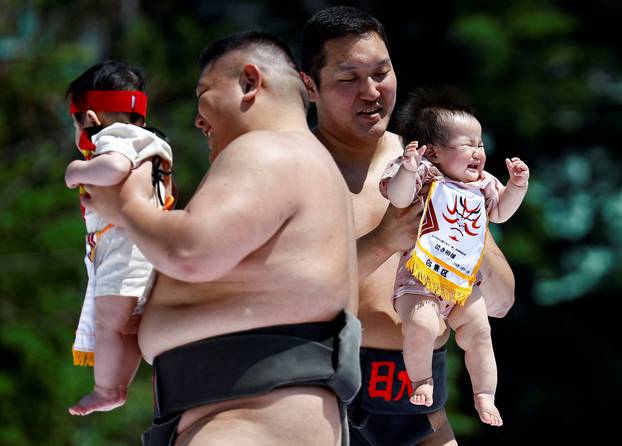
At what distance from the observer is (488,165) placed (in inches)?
453

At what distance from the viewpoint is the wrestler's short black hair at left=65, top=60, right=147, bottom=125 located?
10.3 feet

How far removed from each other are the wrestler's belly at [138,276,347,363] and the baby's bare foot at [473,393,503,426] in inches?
29.2

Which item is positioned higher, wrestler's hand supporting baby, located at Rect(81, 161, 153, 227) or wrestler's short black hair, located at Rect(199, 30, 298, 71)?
wrestler's short black hair, located at Rect(199, 30, 298, 71)

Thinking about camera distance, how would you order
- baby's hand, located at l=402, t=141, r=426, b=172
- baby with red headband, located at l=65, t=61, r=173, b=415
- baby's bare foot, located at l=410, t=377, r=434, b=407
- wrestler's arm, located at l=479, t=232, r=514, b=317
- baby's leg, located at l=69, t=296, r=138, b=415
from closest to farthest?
1. baby with red headband, located at l=65, t=61, r=173, b=415
2. baby's leg, located at l=69, t=296, r=138, b=415
3. baby's hand, located at l=402, t=141, r=426, b=172
4. baby's bare foot, located at l=410, t=377, r=434, b=407
5. wrestler's arm, located at l=479, t=232, r=514, b=317

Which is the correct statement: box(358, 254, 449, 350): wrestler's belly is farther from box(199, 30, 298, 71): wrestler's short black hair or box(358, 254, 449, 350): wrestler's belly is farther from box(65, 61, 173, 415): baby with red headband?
box(199, 30, 298, 71): wrestler's short black hair

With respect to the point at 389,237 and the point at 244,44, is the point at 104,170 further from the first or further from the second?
the point at 389,237

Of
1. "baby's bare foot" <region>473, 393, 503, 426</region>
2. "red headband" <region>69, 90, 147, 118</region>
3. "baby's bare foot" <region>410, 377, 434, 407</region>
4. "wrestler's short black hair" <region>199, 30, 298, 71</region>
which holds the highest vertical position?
"wrestler's short black hair" <region>199, 30, 298, 71</region>

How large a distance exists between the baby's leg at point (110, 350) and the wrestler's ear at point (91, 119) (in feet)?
1.48

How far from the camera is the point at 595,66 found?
1226cm

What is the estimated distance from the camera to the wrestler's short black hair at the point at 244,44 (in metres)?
2.89

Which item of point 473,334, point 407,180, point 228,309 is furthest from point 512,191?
point 228,309

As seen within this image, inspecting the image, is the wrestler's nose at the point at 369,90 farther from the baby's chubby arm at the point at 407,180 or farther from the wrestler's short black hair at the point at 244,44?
the wrestler's short black hair at the point at 244,44

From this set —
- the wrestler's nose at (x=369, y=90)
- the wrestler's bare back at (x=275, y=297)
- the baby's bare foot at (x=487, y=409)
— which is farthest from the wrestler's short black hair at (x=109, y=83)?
the baby's bare foot at (x=487, y=409)

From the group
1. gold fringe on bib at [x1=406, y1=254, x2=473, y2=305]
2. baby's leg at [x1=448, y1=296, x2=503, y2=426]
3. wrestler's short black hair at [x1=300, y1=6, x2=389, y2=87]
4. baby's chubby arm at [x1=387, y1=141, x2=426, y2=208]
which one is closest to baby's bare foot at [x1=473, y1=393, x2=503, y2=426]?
baby's leg at [x1=448, y1=296, x2=503, y2=426]
